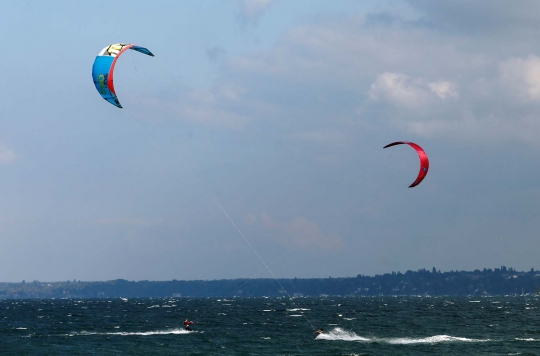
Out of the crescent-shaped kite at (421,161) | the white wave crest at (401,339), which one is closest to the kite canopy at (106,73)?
the crescent-shaped kite at (421,161)

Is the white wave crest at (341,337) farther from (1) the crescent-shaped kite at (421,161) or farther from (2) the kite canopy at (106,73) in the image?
(2) the kite canopy at (106,73)

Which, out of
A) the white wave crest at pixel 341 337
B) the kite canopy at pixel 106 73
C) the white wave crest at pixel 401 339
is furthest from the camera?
the white wave crest at pixel 341 337

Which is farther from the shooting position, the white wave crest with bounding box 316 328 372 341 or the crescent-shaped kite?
the white wave crest with bounding box 316 328 372 341

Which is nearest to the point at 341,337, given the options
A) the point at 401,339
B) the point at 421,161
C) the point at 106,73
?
the point at 401,339

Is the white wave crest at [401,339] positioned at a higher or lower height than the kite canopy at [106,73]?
lower

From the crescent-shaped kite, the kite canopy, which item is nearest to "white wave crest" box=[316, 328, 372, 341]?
the crescent-shaped kite

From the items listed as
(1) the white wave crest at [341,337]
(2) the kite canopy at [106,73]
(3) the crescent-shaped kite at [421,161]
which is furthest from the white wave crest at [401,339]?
(2) the kite canopy at [106,73]

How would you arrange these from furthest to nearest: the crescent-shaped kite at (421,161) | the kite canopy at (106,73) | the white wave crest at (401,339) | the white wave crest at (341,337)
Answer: the white wave crest at (341,337) → the white wave crest at (401,339) → the crescent-shaped kite at (421,161) → the kite canopy at (106,73)

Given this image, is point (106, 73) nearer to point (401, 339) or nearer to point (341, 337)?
point (341, 337)

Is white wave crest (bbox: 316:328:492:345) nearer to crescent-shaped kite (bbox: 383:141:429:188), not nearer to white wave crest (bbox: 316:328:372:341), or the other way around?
white wave crest (bbox: 316:328:372:341)

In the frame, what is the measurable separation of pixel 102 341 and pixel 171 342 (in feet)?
24.9

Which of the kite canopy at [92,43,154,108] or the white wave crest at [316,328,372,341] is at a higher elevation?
the kite canopy at [92,43,154,108]

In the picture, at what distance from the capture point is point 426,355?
5653 cm

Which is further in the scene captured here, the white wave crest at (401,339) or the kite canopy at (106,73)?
the white wave crest at (401,339)
